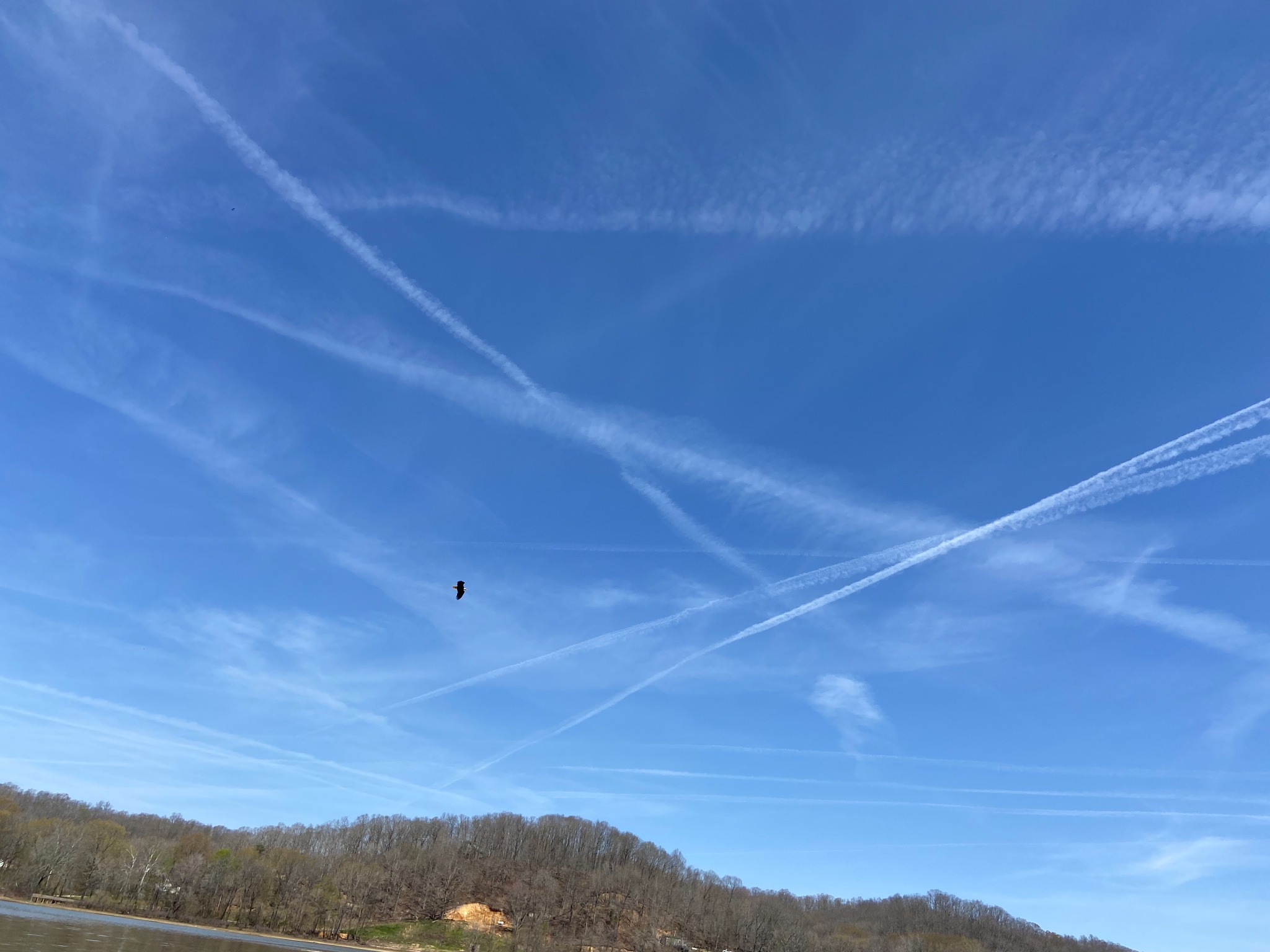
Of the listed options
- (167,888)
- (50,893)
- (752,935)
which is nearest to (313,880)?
(167,888)

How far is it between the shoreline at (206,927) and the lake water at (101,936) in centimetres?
84

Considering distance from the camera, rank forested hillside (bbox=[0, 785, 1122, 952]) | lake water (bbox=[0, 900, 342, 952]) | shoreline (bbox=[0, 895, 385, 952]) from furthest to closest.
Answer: forested hillside (bbox=[0, 785, 1122, 952]) → shoreline (bbox=[0, 895, 385, 952]) → lake water (bbox=[0, 900, 342, 952])

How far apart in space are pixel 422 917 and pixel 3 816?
88.4m

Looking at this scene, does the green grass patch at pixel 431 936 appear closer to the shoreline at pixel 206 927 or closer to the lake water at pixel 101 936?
the shoreline at pixel 206 927

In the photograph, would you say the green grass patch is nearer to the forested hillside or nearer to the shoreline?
the forested hillside

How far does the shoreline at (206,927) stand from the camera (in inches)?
5133

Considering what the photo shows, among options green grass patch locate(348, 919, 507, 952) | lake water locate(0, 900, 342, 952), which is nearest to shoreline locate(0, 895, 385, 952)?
lake water locate(0, 900, 342, 952)

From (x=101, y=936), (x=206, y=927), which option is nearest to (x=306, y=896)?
(x=206, y=927)

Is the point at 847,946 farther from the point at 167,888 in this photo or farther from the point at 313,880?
the point at 167,888

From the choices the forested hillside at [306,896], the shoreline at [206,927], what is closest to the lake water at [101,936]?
the shoreline at [206,927]

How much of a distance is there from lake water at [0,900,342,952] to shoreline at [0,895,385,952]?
836 millimetres

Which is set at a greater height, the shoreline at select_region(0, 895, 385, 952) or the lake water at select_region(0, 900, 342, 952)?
the lake water at select_region(0, 900, 342, 952)

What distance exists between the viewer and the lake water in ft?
226

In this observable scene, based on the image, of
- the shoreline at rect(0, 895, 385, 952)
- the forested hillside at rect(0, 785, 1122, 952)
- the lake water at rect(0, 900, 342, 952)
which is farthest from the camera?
the forested hillside at rect(0, 785, 1122, 952)
